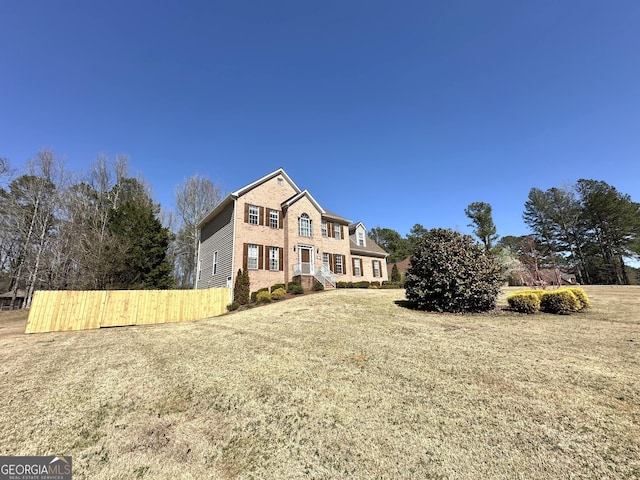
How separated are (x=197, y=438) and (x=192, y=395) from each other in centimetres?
130

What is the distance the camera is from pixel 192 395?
4547 mm

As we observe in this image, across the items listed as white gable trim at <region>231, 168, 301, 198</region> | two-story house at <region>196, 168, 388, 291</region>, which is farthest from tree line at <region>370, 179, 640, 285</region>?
white gable trim at <region>231, 168, 301, 198</region>

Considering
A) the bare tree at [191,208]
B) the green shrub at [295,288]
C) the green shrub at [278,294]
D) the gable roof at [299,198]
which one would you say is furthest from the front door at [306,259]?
the bare tree at [191,208]

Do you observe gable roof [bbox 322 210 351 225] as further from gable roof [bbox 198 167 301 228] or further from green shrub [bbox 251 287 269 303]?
green shrub [bbox 251 287 269 303]

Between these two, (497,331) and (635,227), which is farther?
(635,227)

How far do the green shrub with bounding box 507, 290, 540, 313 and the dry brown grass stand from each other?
180 cm

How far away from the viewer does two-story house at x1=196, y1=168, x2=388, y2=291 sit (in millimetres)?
17891

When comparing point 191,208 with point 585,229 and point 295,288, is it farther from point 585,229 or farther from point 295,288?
point 585,229

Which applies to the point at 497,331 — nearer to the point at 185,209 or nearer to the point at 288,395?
the point at 288,395

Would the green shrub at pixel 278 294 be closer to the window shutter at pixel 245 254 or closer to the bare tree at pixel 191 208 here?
the window shutter at pixel 245 254

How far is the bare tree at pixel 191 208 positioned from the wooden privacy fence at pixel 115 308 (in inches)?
677

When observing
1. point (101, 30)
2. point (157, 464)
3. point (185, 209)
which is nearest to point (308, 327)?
point (157, 464)

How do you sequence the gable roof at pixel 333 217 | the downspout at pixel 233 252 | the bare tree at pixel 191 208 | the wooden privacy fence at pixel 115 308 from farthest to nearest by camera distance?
the bare tree at pixel 191 208 < the gable roof at pixel 333 217 < the downspout at pixel 233 252 < the wooden privacy fence at pixel 115 308

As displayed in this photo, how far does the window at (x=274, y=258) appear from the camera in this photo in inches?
740
